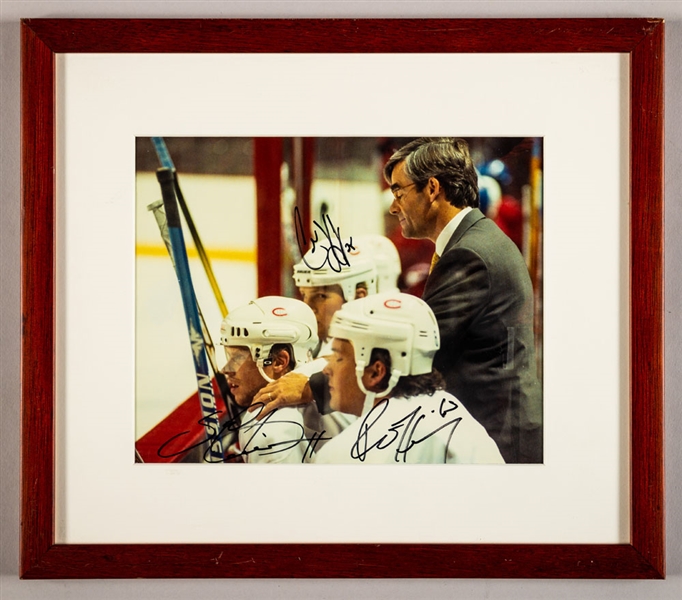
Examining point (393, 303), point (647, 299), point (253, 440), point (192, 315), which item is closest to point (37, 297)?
point (192, 315)

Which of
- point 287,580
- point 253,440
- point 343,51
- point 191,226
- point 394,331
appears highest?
point 343,51

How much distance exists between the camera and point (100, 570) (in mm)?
658

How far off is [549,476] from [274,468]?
0.29 m

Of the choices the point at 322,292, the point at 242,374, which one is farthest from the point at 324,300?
the point at 242,374

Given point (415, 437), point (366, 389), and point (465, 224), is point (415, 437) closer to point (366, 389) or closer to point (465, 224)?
point (366, 389)

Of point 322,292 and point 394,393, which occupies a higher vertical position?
point 322,292

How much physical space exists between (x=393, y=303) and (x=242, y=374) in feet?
0.59

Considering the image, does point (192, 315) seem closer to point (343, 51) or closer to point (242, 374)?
point (242, 374)

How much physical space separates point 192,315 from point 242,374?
8 cm

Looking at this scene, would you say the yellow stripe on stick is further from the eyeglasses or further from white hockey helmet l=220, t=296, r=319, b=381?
the eyeglasses

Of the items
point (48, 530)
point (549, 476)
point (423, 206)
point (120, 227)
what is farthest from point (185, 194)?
point (549, 476)

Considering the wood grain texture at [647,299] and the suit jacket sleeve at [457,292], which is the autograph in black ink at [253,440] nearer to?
the suit jacket sleeve at [457,292]

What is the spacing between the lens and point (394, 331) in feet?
2.15

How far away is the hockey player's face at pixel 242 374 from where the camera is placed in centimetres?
66
